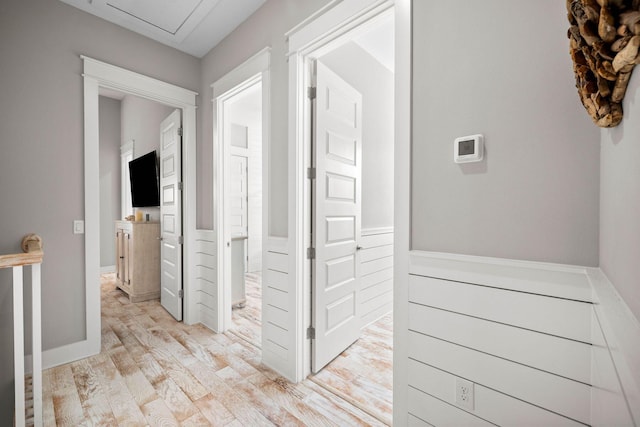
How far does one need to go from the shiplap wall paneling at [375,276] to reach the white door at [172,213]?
1.93 m

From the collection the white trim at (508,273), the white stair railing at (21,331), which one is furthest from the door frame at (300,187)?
the white stair railing at (21,331)

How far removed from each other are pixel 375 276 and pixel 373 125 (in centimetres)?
158

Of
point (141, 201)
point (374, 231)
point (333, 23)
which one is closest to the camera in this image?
point (333, 23)

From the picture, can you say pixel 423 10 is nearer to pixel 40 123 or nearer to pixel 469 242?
pixel 469 242

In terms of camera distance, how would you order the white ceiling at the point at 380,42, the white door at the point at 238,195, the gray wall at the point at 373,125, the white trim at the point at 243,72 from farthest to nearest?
the white door at the point at 238,195, the gray wall at the point at 373,125, the white ceiling at the point at 380,42, the white trim at the point at 243,72

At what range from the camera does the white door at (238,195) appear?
16.7ft

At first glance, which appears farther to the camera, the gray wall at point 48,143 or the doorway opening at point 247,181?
the doorway opening at point 247,181

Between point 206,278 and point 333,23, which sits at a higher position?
point 333,23

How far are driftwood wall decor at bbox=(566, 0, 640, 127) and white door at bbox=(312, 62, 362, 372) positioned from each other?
60.4 inches

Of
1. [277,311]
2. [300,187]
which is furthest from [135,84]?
[277,311]

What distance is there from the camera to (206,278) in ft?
9.75

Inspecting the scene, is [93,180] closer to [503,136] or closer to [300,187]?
[300,187]

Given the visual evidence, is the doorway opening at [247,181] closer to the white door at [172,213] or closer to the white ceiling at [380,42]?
the white door at [172,213]

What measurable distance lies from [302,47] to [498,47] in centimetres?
123
